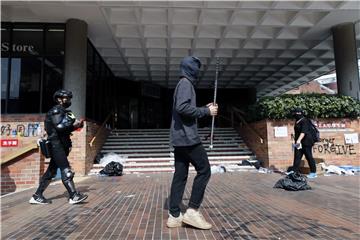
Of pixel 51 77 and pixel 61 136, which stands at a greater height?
pixel 51 77

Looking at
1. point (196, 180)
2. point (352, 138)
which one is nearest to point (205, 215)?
point (196, 180)

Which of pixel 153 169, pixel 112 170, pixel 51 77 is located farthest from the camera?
pixel 153 169

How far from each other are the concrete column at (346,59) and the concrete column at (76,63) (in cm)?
945

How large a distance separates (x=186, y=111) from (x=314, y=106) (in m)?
9.05

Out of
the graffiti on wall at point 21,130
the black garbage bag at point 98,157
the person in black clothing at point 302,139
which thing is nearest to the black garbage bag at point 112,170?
the black garbage bag at point 98,157

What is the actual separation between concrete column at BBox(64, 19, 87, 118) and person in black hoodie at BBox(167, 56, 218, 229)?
7968 mm

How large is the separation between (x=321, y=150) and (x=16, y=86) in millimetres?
10899

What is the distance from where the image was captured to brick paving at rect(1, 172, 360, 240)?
3.83 m

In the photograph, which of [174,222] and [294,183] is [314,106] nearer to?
[294,183]

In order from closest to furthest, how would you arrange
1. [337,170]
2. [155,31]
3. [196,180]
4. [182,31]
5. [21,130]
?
[196,180]
[337,170]
[21,130]
[155,31]
[182,31]

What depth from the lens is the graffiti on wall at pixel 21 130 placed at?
34.8 ft

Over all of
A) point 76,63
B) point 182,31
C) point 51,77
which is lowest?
point 51,77

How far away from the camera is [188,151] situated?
3.99 metres

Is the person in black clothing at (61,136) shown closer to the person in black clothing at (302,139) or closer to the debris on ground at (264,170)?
the person in black clothing at (302,139)
